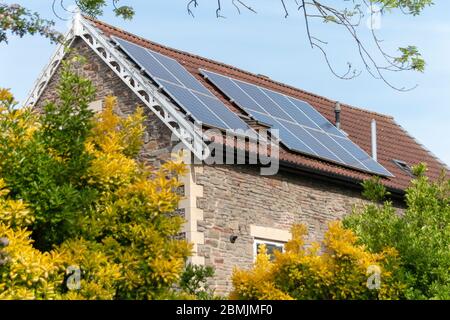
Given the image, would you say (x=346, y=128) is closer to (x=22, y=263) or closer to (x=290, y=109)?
(x=290, y=109)

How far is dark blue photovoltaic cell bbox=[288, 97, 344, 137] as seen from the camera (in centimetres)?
2436

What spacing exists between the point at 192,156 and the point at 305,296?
5.81m

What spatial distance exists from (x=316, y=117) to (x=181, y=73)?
4602 mm

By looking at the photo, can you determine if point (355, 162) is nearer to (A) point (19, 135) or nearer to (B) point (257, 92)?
(B) point (257, 92)

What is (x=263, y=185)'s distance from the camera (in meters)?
19.7

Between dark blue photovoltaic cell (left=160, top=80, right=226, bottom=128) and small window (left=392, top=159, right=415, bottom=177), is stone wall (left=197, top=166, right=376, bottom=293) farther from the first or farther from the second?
small window (left=392, top=159, right=415, bottom=177)

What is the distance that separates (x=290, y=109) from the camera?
78.8ft

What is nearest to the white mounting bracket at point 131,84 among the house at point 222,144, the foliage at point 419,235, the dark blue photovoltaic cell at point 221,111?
the house at point 222,144

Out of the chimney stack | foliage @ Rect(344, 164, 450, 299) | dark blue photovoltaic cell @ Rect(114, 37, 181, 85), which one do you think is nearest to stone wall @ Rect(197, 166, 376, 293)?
dark blue photovoltaic cell @ Rect(114, 37, 181, 85)

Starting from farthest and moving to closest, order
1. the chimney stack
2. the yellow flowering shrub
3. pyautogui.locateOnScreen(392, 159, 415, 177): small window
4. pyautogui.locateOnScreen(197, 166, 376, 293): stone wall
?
the chimney stack → pyautogui.locateOnScreen(392, 159, 415, 177): small window → pyautogui.locateOnScreen(197, 166, 376, 293): stone wall → the yellow flowering shrub

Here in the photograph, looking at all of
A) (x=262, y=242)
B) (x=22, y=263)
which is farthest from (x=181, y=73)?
(x=22, y=263)

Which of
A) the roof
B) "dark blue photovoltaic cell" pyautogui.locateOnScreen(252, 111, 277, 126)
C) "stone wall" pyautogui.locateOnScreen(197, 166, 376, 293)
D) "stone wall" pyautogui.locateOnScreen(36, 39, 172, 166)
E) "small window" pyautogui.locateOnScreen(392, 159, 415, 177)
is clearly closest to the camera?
"stone wall" pyautogui.locateOnScreen(197, 166, 376, 293)

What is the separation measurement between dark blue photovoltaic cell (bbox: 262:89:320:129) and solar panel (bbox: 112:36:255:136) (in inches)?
112

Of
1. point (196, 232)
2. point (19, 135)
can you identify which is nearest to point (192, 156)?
point (196, 232)
